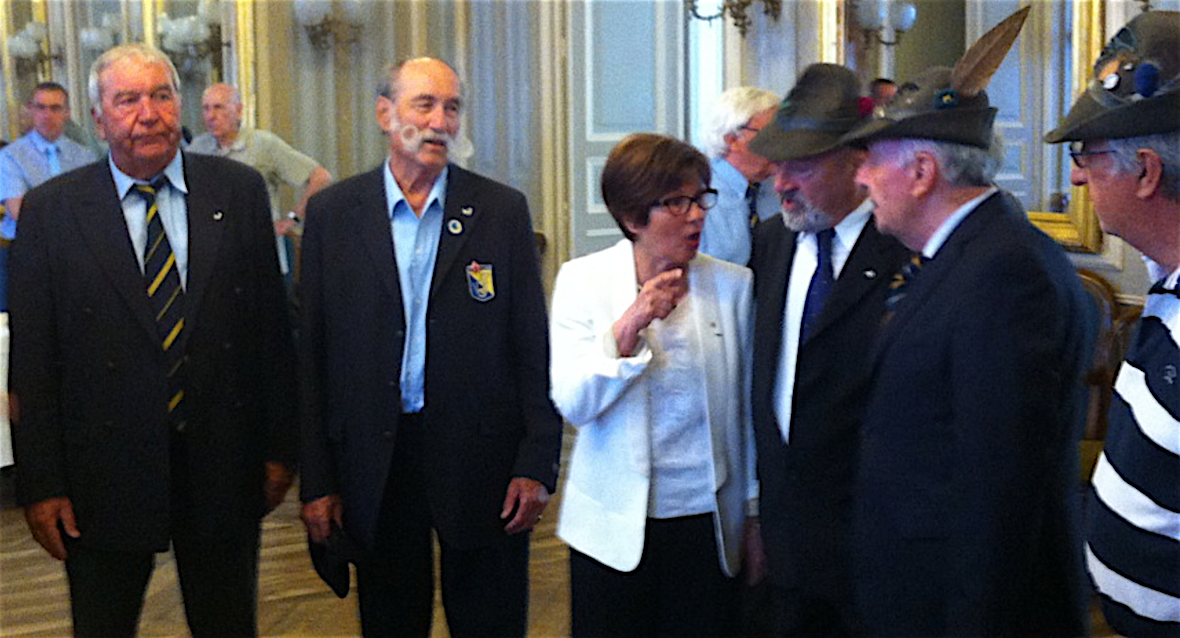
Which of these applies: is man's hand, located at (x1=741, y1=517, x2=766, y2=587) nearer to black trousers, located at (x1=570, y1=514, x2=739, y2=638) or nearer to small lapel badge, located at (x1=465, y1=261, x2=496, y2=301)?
black trousers, located at (x1=570, y1=514, x2=739, y2=638)

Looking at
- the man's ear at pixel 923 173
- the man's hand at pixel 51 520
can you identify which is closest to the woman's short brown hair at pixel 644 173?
the man's ear at pixel 923 173

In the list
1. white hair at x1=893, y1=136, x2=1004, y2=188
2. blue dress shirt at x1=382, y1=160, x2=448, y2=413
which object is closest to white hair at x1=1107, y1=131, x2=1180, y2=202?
white hair at x1=893, y1=136, x2=1004, y2=188

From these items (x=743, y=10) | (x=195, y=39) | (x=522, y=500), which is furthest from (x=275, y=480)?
(x=195, y=39)

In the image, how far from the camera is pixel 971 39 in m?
5.08

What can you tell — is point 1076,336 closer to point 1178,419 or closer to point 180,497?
point 1178,419

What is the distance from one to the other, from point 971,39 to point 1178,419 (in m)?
3.69

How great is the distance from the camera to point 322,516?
2.82 m

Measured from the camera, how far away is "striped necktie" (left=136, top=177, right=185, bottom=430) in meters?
2.72

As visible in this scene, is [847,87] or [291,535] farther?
[291,535]

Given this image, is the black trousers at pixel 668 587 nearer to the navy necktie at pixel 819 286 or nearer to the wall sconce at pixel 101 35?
the navy necktie at pixel 819 286

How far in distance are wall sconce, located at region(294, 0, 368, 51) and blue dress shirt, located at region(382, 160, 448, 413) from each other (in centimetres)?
525

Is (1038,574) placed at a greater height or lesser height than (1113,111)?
lesser

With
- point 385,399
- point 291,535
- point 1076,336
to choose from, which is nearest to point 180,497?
point 385,399

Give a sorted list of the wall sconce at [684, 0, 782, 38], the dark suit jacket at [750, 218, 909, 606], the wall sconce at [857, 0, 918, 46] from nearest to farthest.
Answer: the dark suit jacket at [750, 218, 909, 606], the wall sconce at [857, 0, 918, 46], the wall sconce at [684, 0, 782, 38]
